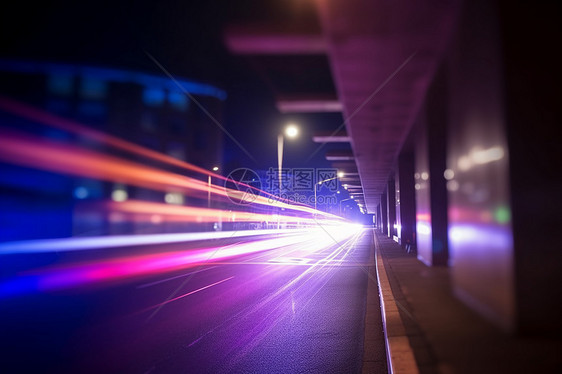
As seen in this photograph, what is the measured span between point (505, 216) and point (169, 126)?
47102 millimetres

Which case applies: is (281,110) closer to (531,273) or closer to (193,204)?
(531,273)

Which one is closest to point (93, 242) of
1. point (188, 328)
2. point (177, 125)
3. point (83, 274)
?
point (83, 274)

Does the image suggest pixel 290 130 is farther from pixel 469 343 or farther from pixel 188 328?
pixel 188 328

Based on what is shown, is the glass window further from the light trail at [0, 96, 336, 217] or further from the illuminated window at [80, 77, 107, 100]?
the light trail at [0, 96, 336, 217]

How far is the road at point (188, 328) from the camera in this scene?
4984 mm

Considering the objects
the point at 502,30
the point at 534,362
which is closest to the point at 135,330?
Answer: the point at 534,362

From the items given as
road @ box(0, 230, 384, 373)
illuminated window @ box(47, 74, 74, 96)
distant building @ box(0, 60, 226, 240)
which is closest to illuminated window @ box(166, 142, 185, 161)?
distant building @ box(0, 60, 226, 240)

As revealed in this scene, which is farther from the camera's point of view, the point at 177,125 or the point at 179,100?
the point at 179,100

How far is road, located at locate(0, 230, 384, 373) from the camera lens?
4.98 meters

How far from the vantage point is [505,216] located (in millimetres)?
1471

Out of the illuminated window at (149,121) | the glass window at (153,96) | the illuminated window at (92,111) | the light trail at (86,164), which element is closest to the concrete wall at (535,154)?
the light trail at (86,164)

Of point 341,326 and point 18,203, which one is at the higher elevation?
point 18,203

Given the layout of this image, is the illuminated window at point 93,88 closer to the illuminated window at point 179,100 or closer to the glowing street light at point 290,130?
the illuminated window at point 179,100

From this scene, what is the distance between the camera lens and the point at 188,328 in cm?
666
